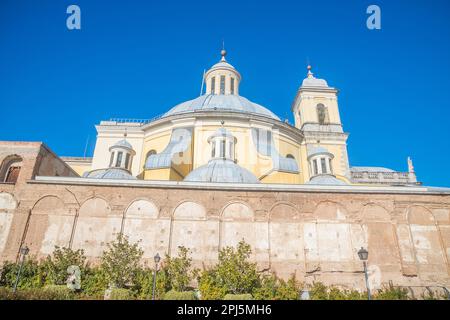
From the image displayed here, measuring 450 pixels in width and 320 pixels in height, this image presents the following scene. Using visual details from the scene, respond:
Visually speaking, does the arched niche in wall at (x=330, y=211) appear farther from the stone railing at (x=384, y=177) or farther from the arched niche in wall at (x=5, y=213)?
the arched niche in wall at (x=5, y=213)

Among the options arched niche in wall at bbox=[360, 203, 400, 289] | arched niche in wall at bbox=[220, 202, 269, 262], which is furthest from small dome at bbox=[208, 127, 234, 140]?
arched niche in wall at bbox=[360, 203, 400, 289]

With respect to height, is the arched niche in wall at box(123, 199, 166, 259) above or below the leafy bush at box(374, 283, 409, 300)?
above

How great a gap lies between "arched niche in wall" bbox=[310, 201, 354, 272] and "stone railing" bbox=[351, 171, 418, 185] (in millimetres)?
14872

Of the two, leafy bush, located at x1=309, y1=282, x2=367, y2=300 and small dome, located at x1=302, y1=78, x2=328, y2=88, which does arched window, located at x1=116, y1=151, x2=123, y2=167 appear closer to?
leafy bush, located at x1=309, y1=282, x2=367, y2=300

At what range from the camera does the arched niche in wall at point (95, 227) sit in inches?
666

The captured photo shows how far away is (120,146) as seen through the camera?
79.9ft

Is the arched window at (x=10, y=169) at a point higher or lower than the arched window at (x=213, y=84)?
lower

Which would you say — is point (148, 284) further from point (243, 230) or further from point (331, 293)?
point (331, 293)

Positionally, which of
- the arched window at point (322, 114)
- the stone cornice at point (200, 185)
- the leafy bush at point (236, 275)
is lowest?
the leafy bush at point (236, 275)

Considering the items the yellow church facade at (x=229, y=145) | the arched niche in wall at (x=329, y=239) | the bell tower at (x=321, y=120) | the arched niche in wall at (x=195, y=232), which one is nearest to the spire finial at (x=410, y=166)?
the yellow church facade at (x=229, y=145)

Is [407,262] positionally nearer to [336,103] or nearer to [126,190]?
[126,190]

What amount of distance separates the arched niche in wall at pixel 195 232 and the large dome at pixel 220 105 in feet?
36.8

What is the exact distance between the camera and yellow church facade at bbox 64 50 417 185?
2305 centimetres
